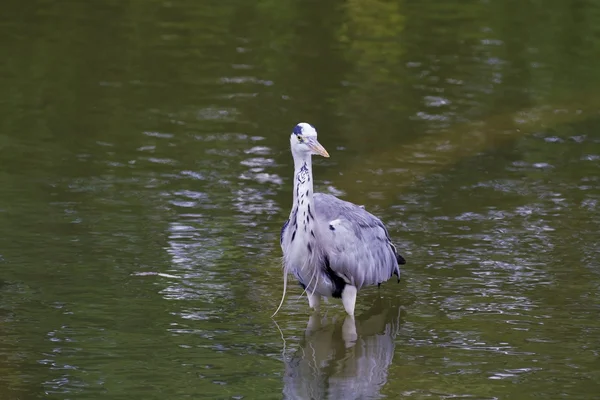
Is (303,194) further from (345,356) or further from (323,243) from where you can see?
(345,356)

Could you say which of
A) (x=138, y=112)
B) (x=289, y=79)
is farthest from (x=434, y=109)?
(x=138, y=112)

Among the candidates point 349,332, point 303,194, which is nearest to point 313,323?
point 349,332

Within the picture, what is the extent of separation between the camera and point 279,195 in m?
11.7

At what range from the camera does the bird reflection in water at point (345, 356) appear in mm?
7559

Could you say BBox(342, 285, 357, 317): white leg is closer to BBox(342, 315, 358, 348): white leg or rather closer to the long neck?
BBox(342, 315, 358, 348): white leg

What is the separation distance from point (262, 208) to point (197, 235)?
1.03 meters

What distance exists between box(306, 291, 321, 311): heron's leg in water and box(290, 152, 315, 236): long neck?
54 centimetres

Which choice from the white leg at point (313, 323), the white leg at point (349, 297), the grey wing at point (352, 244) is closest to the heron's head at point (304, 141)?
the grey wing at point (352, 244)

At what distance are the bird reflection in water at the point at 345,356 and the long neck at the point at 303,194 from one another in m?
0.77

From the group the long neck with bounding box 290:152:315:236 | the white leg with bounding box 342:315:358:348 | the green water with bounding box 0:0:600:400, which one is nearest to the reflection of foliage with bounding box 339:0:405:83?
the green water with bounding box 0:0:600:400

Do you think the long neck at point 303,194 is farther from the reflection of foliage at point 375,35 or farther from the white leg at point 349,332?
the reflection of foliage at point 375,35

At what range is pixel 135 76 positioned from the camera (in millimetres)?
16156

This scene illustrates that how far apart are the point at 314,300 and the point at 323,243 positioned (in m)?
0.48

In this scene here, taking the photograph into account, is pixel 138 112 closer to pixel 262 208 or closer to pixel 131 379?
pixel 262 208
